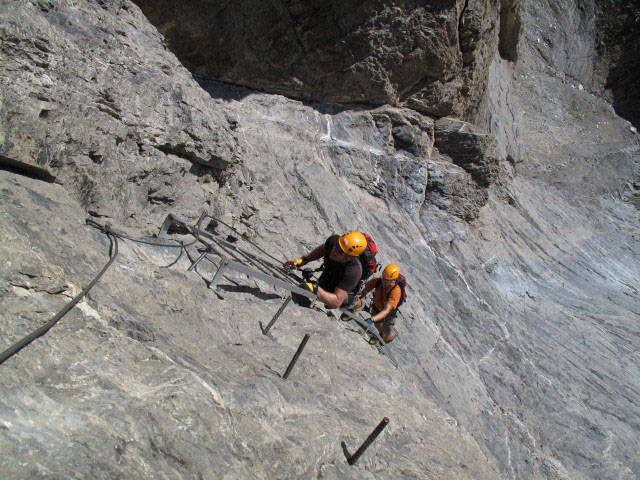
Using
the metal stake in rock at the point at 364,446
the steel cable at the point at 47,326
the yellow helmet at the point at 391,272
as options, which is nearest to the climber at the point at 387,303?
the yellow helmet at the point at 391,272

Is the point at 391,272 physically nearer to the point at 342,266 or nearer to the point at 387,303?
the point at 387,303

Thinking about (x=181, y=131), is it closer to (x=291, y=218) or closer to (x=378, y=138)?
(x=291, y=218)

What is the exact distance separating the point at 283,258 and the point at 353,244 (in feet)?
5.23

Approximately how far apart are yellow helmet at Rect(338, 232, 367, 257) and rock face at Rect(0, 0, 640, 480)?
105 cm

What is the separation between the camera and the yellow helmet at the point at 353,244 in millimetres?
6227

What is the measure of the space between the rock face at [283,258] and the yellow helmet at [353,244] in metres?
1.05

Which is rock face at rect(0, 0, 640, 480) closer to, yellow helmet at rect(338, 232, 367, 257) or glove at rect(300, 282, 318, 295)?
glove at rect(300, 282, 318, 295)

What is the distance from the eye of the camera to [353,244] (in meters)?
6.22

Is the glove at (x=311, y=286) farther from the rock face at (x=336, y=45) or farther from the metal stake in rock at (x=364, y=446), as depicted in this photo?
the rock face at (x=336, y=45)

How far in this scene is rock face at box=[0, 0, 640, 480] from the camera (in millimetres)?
2975

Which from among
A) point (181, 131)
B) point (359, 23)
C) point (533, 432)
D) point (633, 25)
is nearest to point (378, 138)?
point (359, 23)

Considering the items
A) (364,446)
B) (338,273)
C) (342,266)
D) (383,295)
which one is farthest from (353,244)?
(364,446)

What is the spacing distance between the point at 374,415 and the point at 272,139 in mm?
6942

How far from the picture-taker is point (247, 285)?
5.73 metres
